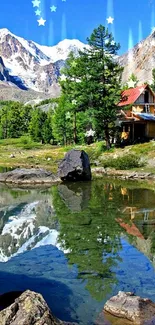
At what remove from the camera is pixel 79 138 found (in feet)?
245

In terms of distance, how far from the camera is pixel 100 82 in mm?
54844

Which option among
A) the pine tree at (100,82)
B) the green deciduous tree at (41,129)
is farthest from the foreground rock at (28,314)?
the green deciduous tree at (41,129)

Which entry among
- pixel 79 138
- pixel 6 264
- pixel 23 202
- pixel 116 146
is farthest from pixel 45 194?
pixel 79 138

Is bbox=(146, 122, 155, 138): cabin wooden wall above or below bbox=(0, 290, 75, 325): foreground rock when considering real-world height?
above

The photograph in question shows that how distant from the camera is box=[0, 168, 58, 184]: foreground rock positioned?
35.6 meters

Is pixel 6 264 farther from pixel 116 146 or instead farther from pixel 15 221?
pixel 116 146

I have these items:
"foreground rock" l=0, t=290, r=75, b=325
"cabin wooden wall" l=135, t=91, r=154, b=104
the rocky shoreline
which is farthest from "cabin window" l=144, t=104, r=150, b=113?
"foreground rock" l=0, t=290, r=75, b=325

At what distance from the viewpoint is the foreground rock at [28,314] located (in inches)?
289

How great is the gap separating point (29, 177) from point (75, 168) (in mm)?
4519

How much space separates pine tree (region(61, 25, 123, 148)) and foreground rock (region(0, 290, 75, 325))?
45.0 meters

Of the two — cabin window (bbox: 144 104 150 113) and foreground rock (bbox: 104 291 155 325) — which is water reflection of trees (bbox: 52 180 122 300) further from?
cabin window (bbox: 144 104 150 113)

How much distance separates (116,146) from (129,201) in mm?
30153

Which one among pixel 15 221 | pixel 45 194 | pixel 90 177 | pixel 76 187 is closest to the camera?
pixel 15 221

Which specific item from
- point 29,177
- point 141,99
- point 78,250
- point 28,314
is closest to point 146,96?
point 141,99
